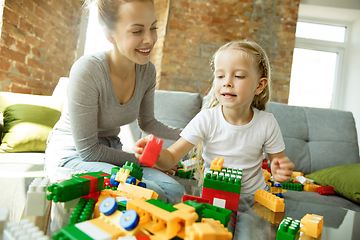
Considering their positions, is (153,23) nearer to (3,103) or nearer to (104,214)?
(104,214)

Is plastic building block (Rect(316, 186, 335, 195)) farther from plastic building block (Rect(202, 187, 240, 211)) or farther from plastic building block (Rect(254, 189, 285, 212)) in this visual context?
plastic building block (Rect(202, 187, 240, 211))

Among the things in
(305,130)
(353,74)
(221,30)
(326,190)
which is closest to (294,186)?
(326,190)

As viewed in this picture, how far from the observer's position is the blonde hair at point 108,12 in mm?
982

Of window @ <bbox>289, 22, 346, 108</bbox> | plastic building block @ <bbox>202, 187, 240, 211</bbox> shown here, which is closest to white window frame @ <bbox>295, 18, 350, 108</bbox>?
window @ <bbox>289, 22, 346, 108</bbox>

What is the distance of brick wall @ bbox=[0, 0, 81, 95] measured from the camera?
82.4 inches

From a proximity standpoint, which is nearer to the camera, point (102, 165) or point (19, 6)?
point (102, 165)

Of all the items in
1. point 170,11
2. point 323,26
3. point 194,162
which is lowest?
point 194,162

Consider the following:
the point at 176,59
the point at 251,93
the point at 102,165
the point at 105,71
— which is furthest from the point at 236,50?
the point at 176,59

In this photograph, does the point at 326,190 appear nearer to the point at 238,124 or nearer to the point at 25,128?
the point at 238,124

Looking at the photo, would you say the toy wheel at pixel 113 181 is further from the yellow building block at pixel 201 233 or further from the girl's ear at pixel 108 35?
the girl's ear at pixel 108 35

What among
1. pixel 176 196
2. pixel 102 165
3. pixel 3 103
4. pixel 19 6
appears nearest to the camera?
pixel 176 196

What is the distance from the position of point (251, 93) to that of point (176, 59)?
272cm

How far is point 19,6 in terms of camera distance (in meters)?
2.17

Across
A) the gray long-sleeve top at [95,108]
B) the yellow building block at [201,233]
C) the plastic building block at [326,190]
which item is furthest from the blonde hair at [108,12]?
the plastic building block at [326,190]
